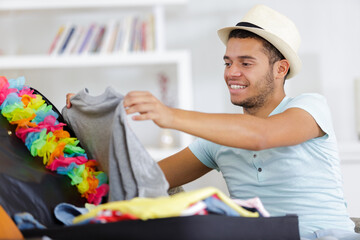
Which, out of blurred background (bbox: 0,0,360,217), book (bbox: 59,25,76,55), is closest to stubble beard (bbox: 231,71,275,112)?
blurred background (bbox: 0,0,360,217)

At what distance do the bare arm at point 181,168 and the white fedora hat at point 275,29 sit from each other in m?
0.51

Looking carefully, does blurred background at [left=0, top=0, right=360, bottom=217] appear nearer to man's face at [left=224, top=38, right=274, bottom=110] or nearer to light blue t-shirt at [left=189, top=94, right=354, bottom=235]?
man's face at [left=224, top=38, right=274, bottom=110]

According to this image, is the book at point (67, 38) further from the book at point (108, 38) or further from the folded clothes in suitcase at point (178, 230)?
the folded clothes in suitcase at point (178, 230)

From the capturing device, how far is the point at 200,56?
392 cm

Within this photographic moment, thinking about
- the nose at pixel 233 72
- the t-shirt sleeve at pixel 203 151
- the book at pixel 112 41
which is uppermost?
the book at pixel 112 41

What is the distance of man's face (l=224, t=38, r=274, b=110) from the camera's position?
6.38 ft

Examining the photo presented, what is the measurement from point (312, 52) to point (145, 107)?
287 centimetres

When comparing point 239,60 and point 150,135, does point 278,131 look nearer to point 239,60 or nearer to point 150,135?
point 239,60

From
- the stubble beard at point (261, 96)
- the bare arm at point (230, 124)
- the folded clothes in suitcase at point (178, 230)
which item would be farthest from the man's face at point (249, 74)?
the folded clothes in suitcase at point (178, 230)

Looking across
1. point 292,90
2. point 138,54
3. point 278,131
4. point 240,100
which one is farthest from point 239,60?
point 292,90

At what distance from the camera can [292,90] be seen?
12.7ft

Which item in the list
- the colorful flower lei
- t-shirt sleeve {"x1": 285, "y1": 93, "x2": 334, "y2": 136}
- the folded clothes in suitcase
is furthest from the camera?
t-shirt sleeve {"x1": 285, "y1": 93, "x2": 334, "y2": 136}

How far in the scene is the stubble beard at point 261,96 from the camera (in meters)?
1.95

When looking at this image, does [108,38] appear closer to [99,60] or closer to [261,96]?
[99,60]
